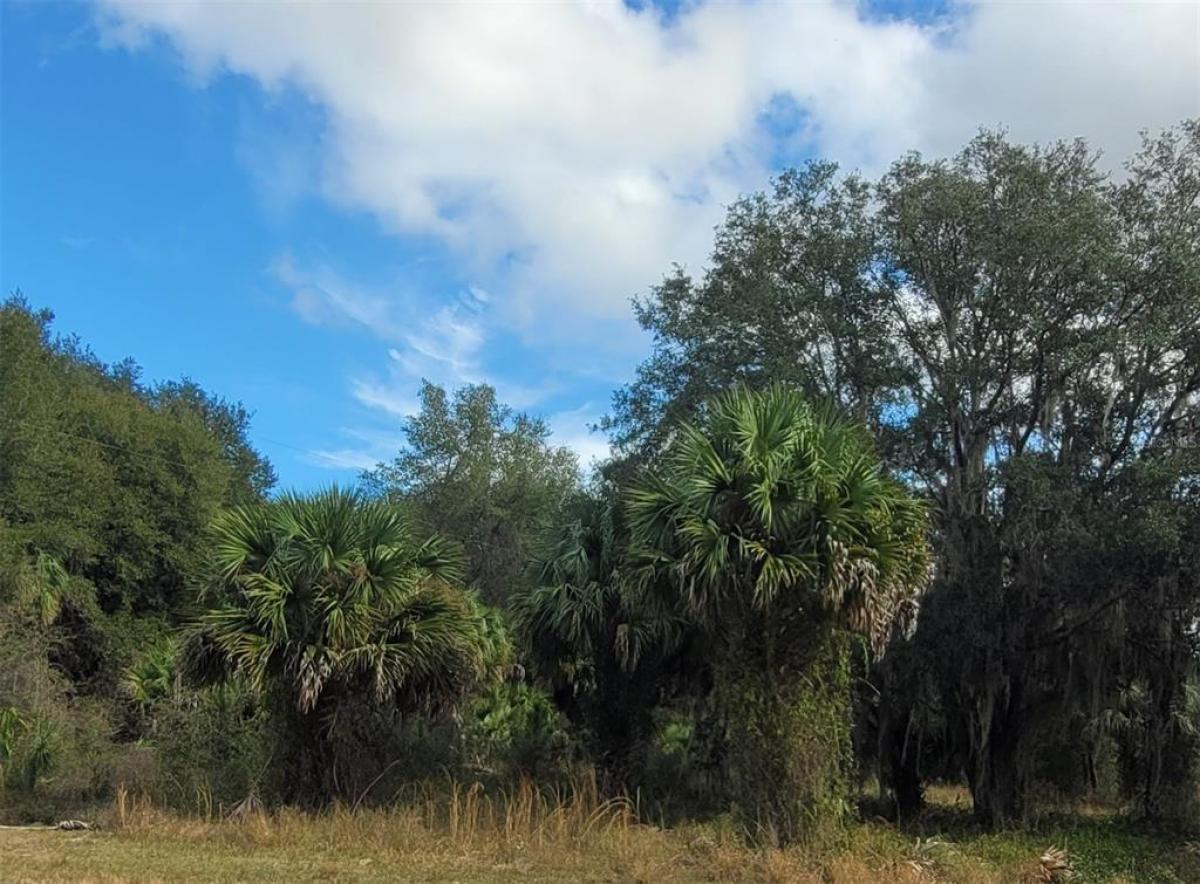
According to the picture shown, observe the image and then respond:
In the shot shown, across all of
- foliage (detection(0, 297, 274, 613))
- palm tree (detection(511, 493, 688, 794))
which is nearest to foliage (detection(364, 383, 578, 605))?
foliage (detection(0, 297, 274, 613))

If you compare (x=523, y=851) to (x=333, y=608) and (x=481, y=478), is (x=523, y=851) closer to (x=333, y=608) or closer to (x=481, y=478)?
(x=333, y=608)

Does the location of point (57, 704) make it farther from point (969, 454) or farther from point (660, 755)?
point (969, 454)

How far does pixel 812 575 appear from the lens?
420 inches

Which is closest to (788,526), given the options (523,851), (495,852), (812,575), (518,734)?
(812,575)

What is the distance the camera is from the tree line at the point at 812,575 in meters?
11.3

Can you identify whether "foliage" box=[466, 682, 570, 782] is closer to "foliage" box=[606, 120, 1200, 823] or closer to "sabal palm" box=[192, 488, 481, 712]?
"sabal palm" box=[192, 488, 481, 712]

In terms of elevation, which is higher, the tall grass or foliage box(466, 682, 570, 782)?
foliage box(466, 682, 570, 782)

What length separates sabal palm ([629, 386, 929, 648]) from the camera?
1079 centimetres

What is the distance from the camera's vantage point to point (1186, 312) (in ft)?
49.4

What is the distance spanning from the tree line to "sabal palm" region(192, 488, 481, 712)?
50 millimetres

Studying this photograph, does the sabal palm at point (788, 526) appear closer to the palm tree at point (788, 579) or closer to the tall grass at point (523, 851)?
the palm tree at point (788, 579)

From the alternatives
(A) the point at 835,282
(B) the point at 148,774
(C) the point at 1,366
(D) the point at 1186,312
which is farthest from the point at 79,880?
(C) the point at 1,366

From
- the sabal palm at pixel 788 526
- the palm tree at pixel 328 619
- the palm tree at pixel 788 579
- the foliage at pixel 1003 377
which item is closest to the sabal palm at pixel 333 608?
the palm tree at pixel 328 619

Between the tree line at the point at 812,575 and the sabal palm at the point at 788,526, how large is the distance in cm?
4
